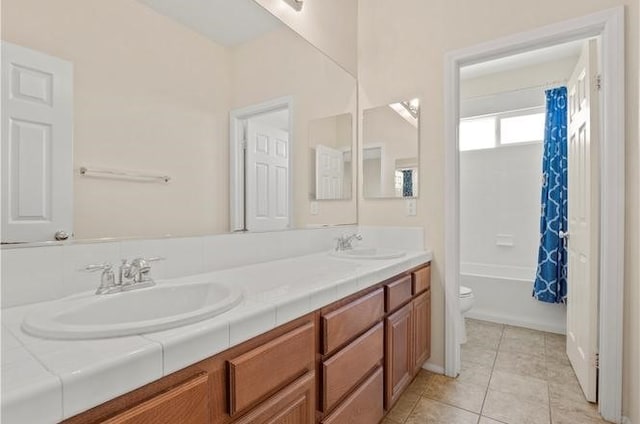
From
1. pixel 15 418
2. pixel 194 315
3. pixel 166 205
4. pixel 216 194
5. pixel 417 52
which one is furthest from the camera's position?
pixel 417 52

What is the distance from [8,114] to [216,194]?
27.7 inches

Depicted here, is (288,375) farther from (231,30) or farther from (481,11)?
(481,11)

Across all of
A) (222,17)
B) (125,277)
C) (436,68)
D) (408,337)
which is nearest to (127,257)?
(125,277)

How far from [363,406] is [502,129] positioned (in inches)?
134

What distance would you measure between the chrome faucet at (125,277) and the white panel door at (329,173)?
4.18ft

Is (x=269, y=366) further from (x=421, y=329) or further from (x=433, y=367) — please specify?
(x=433, y=367)

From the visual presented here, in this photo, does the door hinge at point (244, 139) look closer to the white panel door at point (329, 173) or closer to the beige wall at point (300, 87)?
the beige wall at point (300, 87)

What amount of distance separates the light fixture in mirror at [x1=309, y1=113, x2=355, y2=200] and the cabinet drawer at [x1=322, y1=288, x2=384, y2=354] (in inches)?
34.7

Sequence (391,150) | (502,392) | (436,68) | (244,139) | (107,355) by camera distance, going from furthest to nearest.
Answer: (391,150) → (436,68) → (502,392) → (244,139) → (107,355)

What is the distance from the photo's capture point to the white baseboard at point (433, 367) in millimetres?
2104

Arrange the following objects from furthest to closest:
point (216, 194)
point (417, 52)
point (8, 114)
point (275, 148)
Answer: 1. point (417, 52)
2. point (275, 148)
3. point (216, 194)
4. point (8, 114)

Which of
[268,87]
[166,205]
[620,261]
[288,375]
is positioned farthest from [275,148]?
[620,261]

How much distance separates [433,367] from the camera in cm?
213

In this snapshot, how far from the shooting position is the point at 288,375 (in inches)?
37.4
